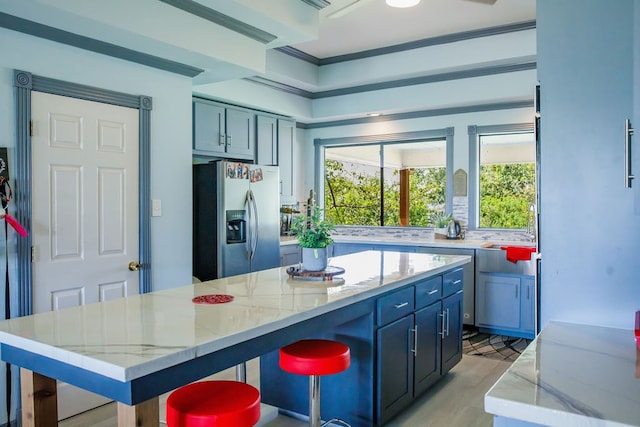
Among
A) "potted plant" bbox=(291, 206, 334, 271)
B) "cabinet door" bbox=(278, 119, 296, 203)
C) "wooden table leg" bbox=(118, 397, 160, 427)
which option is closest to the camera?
"wooden table leg" bbox=(118, 397, 160, 427)

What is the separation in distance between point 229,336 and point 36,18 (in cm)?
219

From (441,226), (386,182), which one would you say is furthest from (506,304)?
(386,182)

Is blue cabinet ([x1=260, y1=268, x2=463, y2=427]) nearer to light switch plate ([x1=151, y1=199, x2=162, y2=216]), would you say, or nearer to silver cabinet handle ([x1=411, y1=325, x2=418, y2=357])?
silver cabinet handle ([x1=411, y1=325, x2=418, y2=357])

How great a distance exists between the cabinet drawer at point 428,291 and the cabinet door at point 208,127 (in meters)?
2.59

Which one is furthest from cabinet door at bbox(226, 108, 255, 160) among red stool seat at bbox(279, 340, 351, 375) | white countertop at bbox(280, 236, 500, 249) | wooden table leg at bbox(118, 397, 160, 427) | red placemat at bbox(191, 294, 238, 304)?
wooden table leg at bbox(118, 397, 160, 427)

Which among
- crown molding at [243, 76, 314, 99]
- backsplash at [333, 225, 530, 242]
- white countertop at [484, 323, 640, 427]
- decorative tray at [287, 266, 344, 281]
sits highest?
crown molding at [243, 76, 314, 99]

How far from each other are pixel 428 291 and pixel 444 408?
0.74 meters

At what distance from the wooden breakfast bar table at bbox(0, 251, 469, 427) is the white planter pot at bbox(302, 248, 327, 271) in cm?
34

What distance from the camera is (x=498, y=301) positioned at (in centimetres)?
484

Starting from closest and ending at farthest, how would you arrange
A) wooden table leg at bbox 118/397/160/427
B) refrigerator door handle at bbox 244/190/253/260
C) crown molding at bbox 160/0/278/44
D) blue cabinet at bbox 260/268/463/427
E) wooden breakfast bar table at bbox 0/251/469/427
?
wooden breakfast bar table at bbox 0/251/469/427
wooden table leg at bbox 118/397/160/427
blue cabinet at bbox 260/268/463/427
crown molding at bbox 160/0/278/44
refrigerator door handle at bbox 244/190/253/260

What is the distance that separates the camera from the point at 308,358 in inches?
90.1

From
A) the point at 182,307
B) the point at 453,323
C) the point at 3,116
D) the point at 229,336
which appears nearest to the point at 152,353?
the point at 229,336

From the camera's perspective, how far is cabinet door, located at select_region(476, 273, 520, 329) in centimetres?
476

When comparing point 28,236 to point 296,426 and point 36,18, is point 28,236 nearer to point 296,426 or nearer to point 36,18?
point 36,18
